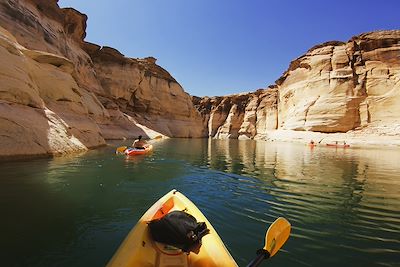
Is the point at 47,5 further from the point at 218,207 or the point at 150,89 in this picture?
the point at 218,207

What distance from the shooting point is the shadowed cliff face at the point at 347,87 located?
113ft

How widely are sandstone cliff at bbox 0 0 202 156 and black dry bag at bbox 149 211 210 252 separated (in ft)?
31.1

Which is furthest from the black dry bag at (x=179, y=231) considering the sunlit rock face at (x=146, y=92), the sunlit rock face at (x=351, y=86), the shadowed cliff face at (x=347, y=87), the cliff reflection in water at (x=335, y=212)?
the sunlit rock face at (x=146, y=92)

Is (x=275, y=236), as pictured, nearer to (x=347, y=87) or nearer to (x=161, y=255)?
(x=161, y=255)

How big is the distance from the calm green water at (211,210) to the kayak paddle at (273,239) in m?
0.36

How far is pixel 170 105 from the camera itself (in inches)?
2003

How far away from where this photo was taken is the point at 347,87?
37062 millimetres

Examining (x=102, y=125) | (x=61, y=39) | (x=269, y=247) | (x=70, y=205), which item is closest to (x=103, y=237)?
(x=70, y=205)

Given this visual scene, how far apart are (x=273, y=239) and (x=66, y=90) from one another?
1849 cm

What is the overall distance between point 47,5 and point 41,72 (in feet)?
58.1

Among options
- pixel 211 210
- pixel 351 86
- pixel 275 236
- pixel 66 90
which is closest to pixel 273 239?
pixel 275 236

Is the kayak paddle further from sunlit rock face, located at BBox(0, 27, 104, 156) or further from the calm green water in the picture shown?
sunlit rock face, located at BBox(0, 27, 104, 156)

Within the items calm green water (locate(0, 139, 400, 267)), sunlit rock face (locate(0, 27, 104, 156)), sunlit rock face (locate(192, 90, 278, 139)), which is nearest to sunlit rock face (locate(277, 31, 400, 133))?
sunlit rock face (locate(192, 90, 278, 139))

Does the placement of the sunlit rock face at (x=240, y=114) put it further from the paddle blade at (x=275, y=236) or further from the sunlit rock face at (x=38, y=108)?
the paddle blade at (x=275, y=236)
